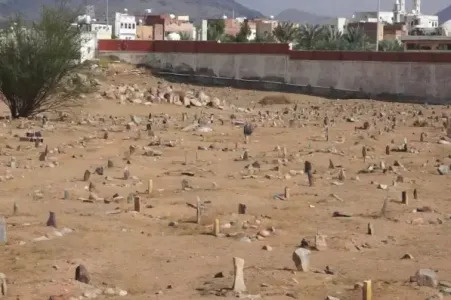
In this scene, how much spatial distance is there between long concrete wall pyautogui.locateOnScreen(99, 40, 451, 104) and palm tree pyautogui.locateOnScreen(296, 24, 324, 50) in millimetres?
16802

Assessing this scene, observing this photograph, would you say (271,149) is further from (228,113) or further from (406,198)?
(228,113)

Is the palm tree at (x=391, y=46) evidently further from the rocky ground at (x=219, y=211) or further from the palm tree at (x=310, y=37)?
the rocky ground at (x=219, y=211)

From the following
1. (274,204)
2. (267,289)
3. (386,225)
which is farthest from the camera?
(274,204)

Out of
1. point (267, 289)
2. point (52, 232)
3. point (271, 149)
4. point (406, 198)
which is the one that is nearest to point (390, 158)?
point (271, 149)

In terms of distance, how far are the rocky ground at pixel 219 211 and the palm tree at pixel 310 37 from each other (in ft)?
153

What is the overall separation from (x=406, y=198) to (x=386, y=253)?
11.7 feet

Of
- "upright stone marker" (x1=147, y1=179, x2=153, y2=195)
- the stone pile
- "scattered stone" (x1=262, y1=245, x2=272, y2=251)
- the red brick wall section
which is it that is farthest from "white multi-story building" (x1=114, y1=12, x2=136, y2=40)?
"scattered stone" (x1=262, y1=245, x2=272, y2=251)

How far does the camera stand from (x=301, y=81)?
4847cm

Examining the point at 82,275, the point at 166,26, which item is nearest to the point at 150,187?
the point at 82,275

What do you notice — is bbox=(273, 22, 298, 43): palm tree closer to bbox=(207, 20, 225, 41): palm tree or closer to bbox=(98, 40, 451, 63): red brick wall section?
bbox=(207, 20, 225, 41): palm tree

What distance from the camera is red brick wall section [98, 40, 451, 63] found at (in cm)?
4234

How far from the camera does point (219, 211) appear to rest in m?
11.9

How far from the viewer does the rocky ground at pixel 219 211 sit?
8250 millimetres

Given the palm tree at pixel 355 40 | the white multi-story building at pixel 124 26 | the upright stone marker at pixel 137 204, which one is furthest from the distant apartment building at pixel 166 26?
the upright stone marker at pixel 137 204
